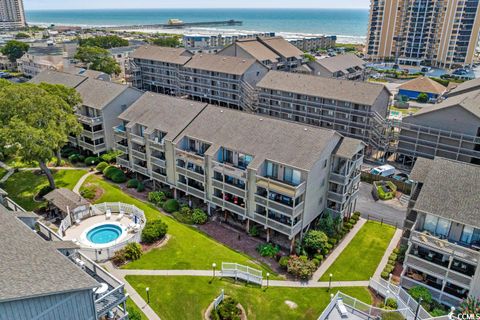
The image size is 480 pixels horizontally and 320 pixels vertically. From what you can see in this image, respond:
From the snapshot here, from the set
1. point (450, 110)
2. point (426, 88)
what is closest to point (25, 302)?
point (450, 110)

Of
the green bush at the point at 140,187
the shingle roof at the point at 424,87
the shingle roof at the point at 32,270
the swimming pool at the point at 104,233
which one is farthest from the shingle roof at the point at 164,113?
the shingle roof at the point at 424,87

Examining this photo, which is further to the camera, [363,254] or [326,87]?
[326,87]

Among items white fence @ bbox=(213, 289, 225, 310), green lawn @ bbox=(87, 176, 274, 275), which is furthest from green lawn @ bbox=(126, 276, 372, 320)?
green lawn @ bbox=(87, 176, 274, 275)

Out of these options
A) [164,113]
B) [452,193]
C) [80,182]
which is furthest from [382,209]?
[80,182]

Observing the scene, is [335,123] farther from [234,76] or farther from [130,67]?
[130,67]

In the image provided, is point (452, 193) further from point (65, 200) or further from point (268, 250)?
point (65, 200)
